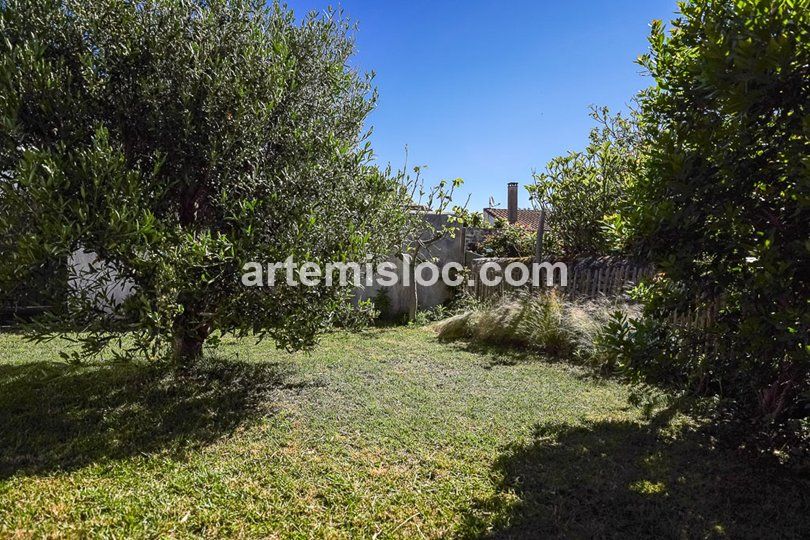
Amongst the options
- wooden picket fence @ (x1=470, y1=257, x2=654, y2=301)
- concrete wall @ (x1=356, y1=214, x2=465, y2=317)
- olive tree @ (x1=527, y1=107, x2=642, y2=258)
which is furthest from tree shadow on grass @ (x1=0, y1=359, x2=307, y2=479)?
olive tree @ (x1=527, y1=107, x2=642, y2=258)

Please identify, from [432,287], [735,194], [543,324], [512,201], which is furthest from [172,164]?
[512,201]

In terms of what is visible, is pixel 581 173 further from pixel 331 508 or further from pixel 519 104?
pixel 331 508

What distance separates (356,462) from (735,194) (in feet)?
11.0

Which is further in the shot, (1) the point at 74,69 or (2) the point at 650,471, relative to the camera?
(1) the point at 74,69

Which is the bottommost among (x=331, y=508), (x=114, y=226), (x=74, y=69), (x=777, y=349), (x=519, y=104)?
(x=331, y=508)

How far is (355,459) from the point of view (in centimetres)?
358

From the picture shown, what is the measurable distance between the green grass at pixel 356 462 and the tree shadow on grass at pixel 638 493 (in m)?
0.01

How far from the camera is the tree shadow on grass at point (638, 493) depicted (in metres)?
2.71

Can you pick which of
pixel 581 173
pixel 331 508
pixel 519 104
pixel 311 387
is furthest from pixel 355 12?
pixel 581 173

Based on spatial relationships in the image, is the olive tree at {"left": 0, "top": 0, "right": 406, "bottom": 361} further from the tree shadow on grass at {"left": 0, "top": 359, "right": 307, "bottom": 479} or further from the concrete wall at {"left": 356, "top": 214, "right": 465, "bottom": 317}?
the concrete wall at {"left": 356, "top": 214, "right": 465, "bottom": 317}

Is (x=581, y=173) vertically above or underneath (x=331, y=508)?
above

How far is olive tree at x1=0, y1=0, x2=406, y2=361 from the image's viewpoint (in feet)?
11.8

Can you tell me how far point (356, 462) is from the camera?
11.6 feet

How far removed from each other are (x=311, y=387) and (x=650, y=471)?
11.6 feet
